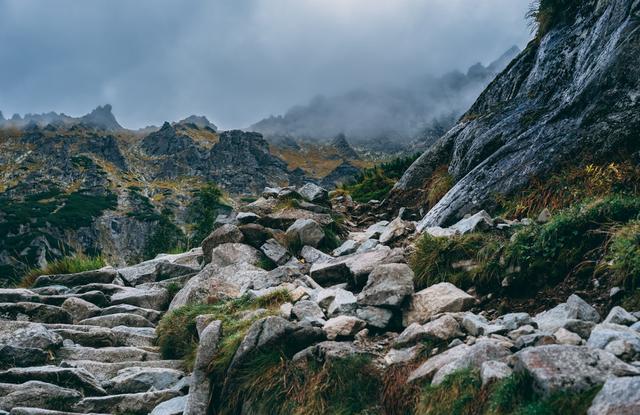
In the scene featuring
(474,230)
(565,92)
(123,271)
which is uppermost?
(565,92)

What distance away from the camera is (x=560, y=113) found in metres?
11.1

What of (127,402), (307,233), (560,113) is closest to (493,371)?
(127,402)

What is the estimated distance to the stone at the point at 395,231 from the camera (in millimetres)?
11328

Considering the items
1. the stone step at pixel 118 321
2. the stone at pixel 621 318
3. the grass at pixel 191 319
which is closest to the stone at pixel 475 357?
the stone at pixel 621 318

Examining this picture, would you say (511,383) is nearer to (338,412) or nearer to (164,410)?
(338,412)

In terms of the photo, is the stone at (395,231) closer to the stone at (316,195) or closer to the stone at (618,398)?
the stone at (316,195)

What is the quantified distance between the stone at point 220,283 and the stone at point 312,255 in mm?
1470

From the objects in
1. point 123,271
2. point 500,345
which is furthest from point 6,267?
point 500,345

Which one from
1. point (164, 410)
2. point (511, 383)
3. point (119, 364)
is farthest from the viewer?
point (119, 364)

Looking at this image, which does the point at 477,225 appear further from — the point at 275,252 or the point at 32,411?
the point at 32,411

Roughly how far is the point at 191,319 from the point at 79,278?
585 cm

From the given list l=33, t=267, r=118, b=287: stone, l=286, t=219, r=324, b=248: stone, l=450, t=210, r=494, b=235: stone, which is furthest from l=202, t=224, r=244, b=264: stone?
l=450, t=210, r=494, b=235: stone

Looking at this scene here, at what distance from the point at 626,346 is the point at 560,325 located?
100 centimetres

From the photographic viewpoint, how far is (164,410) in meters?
6.53
